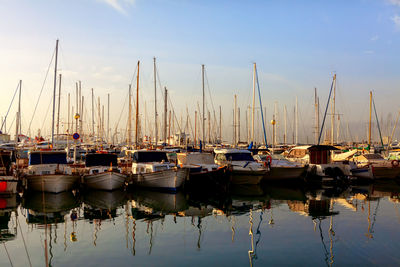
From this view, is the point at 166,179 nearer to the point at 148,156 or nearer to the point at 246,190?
the point at 148,156

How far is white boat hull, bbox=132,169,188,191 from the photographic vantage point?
27344 mm

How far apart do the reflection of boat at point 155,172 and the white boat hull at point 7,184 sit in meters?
8.15

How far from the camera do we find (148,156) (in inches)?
1204

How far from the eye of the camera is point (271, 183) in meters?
35.1

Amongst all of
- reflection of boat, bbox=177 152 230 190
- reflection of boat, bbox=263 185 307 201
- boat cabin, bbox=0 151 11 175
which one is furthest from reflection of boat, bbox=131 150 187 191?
boat cabin, bbox=0 151 11 175

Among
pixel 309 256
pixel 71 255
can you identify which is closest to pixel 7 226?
pixel 71 255

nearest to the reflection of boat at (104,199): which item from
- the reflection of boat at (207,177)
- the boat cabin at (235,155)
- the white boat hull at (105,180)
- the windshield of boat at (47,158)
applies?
the white boat hull at (105,180)

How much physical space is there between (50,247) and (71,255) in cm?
151

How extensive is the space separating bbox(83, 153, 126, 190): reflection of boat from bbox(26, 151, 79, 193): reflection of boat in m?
1.11

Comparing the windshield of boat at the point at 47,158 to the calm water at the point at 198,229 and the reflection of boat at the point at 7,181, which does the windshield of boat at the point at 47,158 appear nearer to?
the reflection of boat at the point at 7,181

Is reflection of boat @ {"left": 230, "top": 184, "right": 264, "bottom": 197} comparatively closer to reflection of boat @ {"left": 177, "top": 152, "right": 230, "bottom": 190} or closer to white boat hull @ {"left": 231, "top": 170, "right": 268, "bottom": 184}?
white boat hull @ {"left": 231, "top": 170, "right": 268, "bottom": 184}

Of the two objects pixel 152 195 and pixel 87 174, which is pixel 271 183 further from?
pixel 87 174

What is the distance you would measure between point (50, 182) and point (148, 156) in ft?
24.2

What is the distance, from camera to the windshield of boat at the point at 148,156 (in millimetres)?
30406
